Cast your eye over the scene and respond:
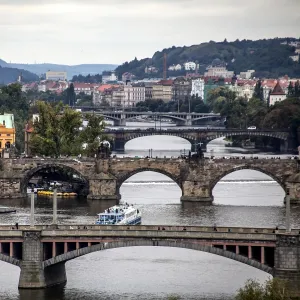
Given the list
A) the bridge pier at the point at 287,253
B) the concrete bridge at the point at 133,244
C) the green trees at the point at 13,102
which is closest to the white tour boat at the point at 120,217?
the concrete bridge at the point at 133,244

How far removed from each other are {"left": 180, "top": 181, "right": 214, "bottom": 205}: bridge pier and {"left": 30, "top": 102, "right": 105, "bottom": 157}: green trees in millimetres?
10931

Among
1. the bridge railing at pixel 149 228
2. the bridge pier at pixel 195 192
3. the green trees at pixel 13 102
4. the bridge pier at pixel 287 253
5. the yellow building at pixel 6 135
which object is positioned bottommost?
the bridge pier at pixel 195 192

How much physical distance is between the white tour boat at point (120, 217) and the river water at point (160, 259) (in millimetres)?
1026

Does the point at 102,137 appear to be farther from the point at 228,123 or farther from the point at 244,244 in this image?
the point at 228,123

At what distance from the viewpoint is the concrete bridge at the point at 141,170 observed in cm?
10131

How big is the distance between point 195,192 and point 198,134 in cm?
5210

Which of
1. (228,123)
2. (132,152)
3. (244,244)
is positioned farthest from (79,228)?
(228,123)

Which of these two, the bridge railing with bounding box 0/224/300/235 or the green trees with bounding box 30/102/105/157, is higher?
the green trees with bounding box 30/102/105/157

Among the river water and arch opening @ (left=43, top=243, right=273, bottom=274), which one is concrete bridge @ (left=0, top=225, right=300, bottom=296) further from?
the river water

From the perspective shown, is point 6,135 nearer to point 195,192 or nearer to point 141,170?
point 141,170

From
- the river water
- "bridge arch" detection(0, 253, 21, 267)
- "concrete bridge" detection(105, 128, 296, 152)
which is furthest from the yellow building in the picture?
"bridge arch" detection(0, 253, 21, 267)

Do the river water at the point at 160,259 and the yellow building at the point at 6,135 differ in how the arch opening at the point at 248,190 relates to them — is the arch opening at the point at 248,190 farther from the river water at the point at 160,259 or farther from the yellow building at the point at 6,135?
the yellow building at the point at 6,135

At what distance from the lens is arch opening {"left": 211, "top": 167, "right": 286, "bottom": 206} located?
327ft

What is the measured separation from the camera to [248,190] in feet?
352
